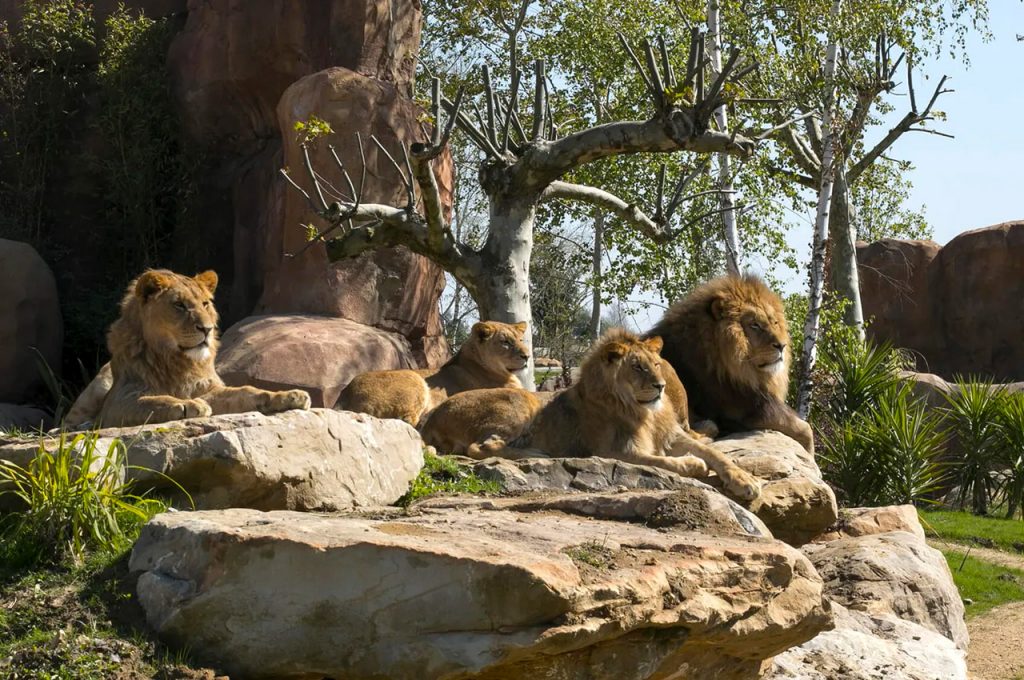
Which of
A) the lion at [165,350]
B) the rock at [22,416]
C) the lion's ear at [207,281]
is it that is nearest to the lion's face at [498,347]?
the lion's ear at [207,281]

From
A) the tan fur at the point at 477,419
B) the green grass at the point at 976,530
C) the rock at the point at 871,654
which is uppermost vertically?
the tan fur at the point at 477,419

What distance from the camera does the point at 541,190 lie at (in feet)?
53.7

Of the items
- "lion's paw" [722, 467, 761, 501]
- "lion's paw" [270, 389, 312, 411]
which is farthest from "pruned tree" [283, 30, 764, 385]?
"lion's paw" [270, 389, 312, 411]

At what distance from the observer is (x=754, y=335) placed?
1120 cm

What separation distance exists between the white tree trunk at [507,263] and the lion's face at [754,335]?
4.92 metres

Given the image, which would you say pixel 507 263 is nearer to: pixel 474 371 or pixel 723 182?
pixel 474 371

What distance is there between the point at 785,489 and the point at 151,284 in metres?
5.03

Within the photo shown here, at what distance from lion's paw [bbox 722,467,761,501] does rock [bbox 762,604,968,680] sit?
115cm

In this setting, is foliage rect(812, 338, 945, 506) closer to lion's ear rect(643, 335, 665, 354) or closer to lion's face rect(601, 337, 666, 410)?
lion's ear rect(643, 335, 665, 354)

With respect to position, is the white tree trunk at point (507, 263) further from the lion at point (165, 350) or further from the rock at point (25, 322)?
the lion at point (165, 350)

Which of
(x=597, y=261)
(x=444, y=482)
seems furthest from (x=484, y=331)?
(x=597, y=261)

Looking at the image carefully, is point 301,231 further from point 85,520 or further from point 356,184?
point 85,520

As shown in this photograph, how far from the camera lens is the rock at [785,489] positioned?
9.96 meters

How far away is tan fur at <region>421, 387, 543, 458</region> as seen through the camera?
10.3 meters
